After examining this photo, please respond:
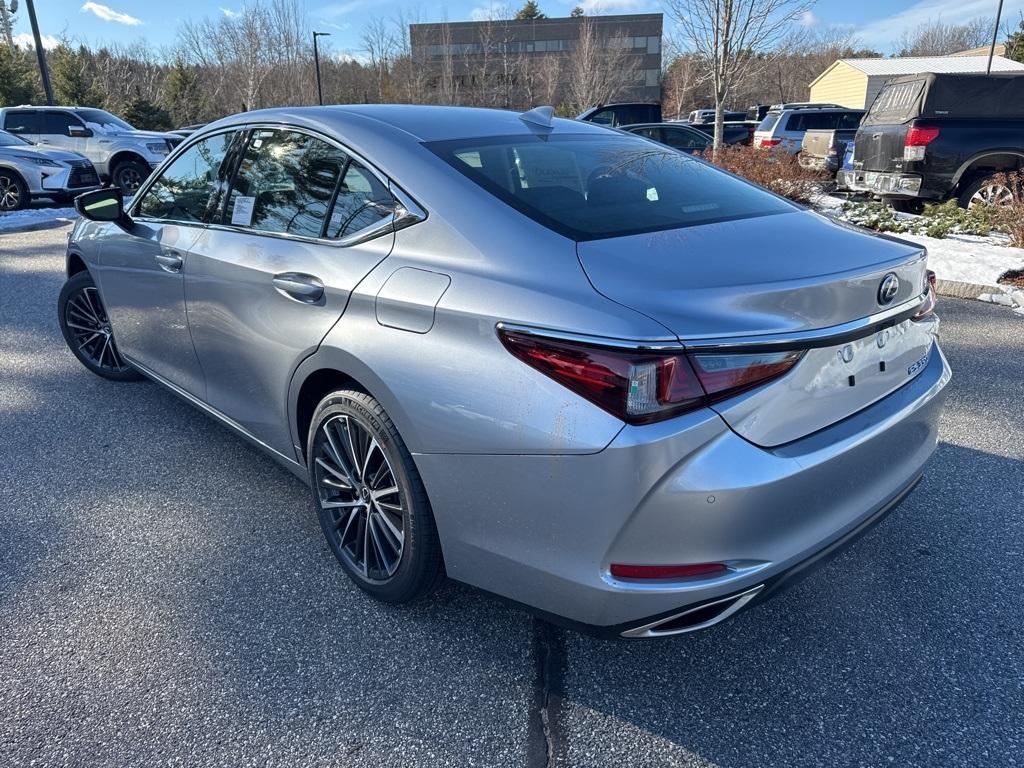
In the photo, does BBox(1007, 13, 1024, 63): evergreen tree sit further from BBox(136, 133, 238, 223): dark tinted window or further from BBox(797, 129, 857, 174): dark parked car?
BBox(136, 133, 238, 223): dark tinted window

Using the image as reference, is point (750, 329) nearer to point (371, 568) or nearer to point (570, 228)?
→ point (570, 228)

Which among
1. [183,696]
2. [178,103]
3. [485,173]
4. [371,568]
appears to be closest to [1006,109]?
[485,173]

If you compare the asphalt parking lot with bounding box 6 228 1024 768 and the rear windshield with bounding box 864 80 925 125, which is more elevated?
the rear windshield with bounding box 864 80 925 125

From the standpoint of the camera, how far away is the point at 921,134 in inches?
367

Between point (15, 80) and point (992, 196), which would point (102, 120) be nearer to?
point (992, 196)

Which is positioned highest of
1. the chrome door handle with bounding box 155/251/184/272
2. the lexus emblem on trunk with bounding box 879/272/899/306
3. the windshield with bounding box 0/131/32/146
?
the windshield with bounding box 0/131/32/146

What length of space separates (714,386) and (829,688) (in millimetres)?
1093

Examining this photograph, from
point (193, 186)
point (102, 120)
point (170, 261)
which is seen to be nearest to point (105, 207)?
point (193, 186)

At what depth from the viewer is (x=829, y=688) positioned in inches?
86.8

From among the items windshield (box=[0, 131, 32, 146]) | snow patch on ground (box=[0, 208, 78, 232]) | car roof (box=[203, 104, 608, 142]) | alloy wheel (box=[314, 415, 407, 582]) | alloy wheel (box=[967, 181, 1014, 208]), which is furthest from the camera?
windshield (box=[0, 131, 32, 146])

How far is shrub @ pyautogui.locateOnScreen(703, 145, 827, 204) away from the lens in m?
10.7

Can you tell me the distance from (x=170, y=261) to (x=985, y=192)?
9843 millimetres

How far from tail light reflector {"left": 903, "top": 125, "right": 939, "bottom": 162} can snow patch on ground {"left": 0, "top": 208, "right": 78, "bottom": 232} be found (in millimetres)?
11677

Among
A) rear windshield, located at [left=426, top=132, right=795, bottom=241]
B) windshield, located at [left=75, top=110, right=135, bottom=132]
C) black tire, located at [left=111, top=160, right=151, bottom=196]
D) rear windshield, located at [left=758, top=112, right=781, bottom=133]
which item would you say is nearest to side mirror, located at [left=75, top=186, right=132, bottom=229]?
rear windshield, located at [left=426, top=132, right=795, bottom=241]
